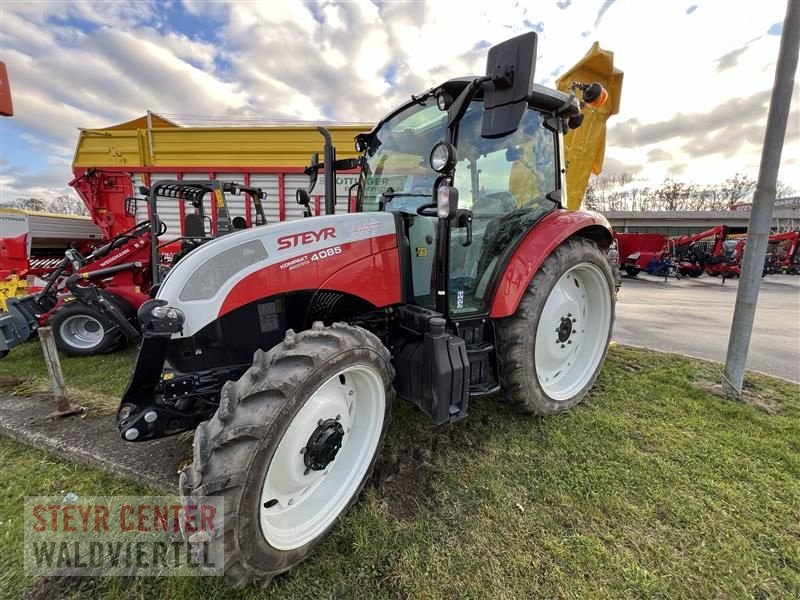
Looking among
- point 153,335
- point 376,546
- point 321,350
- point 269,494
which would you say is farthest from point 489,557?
point 153,335

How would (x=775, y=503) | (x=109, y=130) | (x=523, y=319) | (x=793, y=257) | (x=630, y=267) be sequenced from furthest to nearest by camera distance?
1. (x=793, y=257)
2. (x=630, y=267)
3. (x=109, y=130)
4. (x=523, y=319)
5. (x=775, y=503)

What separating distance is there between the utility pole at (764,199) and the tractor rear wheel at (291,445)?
3.29 metres

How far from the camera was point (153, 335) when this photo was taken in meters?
1.67

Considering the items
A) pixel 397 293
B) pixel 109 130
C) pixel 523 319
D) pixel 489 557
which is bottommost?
pixel 489 557

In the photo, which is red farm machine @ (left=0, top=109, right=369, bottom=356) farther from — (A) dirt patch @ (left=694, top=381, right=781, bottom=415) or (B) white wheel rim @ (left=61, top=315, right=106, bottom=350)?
(A) dirt patch @ (left=694, top=381, right=781, bottom=415)

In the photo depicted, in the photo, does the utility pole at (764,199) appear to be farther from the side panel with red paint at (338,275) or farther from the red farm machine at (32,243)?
the red farm machine at (32,243)

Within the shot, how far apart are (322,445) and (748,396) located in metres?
3.78

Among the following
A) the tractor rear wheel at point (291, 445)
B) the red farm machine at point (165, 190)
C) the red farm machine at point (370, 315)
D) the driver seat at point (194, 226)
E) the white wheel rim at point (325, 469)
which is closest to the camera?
the tractor rear wheel at point (291, 445)

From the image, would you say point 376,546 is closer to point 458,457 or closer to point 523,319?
point 458,457

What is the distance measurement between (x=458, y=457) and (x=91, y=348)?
4434 millimetres

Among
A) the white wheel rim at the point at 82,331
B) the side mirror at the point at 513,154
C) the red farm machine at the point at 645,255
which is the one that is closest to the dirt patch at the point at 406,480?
the side mirror at the point at 513,154

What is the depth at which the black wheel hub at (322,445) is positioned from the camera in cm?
174

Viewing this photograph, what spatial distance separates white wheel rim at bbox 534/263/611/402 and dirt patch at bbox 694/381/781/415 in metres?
1.14

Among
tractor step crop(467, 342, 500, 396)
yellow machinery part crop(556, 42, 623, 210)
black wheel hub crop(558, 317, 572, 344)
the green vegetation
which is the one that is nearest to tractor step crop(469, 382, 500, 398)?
tractor step crop(467, 342, 500, 396)
